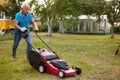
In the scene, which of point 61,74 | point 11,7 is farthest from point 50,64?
point 11,7

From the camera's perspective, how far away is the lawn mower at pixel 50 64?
753 centimetres

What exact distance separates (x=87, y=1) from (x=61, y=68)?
2869 cm

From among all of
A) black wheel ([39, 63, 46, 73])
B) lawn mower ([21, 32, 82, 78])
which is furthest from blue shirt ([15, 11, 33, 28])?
black wheel ([39, 63, 46, 73])

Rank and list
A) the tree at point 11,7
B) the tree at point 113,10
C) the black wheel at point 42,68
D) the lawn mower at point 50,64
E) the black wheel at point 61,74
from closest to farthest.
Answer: the black wheel at point 61,74 < the lawn mower at point 50,64 < the black wheel at point 42,68 < the tree at point 11,7 < the tree at point 113,10

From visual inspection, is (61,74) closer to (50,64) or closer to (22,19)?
(50,64)

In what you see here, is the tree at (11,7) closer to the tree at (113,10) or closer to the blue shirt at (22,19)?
the tree at (113,10)

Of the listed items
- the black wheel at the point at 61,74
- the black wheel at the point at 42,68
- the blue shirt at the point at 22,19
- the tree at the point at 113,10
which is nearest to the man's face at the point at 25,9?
the blue shirt at the point at 22,19

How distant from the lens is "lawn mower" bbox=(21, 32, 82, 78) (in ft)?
24.7

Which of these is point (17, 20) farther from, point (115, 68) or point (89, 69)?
point (115, 68)

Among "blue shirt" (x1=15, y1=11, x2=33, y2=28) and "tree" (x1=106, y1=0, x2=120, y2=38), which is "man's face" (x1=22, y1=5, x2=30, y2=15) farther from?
"tree" (x1=106, y1=0, x2=120, y2=38)

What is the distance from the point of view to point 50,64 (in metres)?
7.76

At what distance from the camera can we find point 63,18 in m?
34.5

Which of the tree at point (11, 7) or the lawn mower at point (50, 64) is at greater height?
the tree at point (11, 7)

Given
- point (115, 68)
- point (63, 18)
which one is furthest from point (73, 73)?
point (63, 18)
